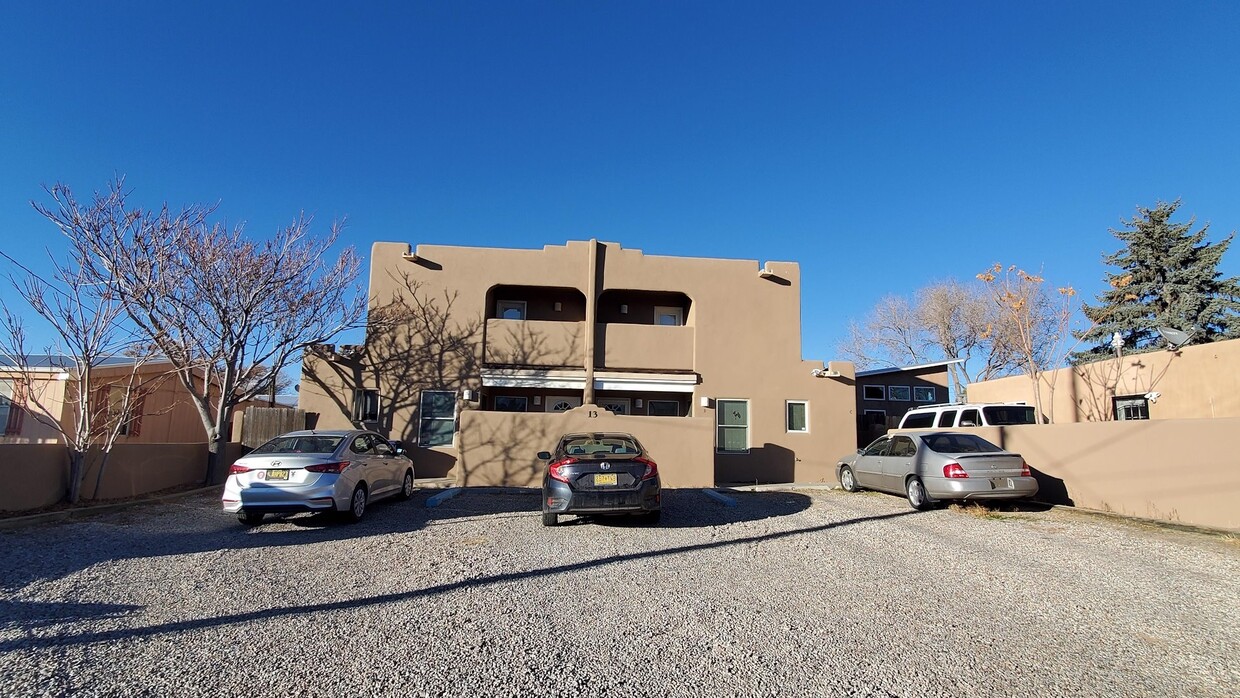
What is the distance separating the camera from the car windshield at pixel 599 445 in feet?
28.6

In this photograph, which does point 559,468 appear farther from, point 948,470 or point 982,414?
point 982,414

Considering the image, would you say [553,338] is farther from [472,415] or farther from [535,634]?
[535,634]

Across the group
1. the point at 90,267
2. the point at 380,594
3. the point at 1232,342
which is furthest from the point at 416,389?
the point at 1232,342

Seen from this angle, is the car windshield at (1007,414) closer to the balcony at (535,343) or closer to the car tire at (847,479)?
the car tire at (847,479)

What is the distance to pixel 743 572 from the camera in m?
6.14

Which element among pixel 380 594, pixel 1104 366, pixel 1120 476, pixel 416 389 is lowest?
pixel 380 594

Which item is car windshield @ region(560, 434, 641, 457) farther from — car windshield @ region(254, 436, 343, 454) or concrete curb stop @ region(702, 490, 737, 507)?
car windshield @ region(254, 436, 343, 454)

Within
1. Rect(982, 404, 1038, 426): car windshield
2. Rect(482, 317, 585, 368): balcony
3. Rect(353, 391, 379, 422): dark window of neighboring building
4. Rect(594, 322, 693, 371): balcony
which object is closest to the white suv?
Rect(982, 404, 1038, 426): car windshield

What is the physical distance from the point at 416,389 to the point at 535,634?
1245 centimetres

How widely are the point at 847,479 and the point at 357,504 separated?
9.65 meters

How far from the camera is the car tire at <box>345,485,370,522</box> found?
343 inches

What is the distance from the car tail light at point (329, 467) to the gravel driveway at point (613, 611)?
0.83 m

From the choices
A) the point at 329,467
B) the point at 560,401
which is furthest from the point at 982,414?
the point at 329,467

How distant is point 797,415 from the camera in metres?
16.7
